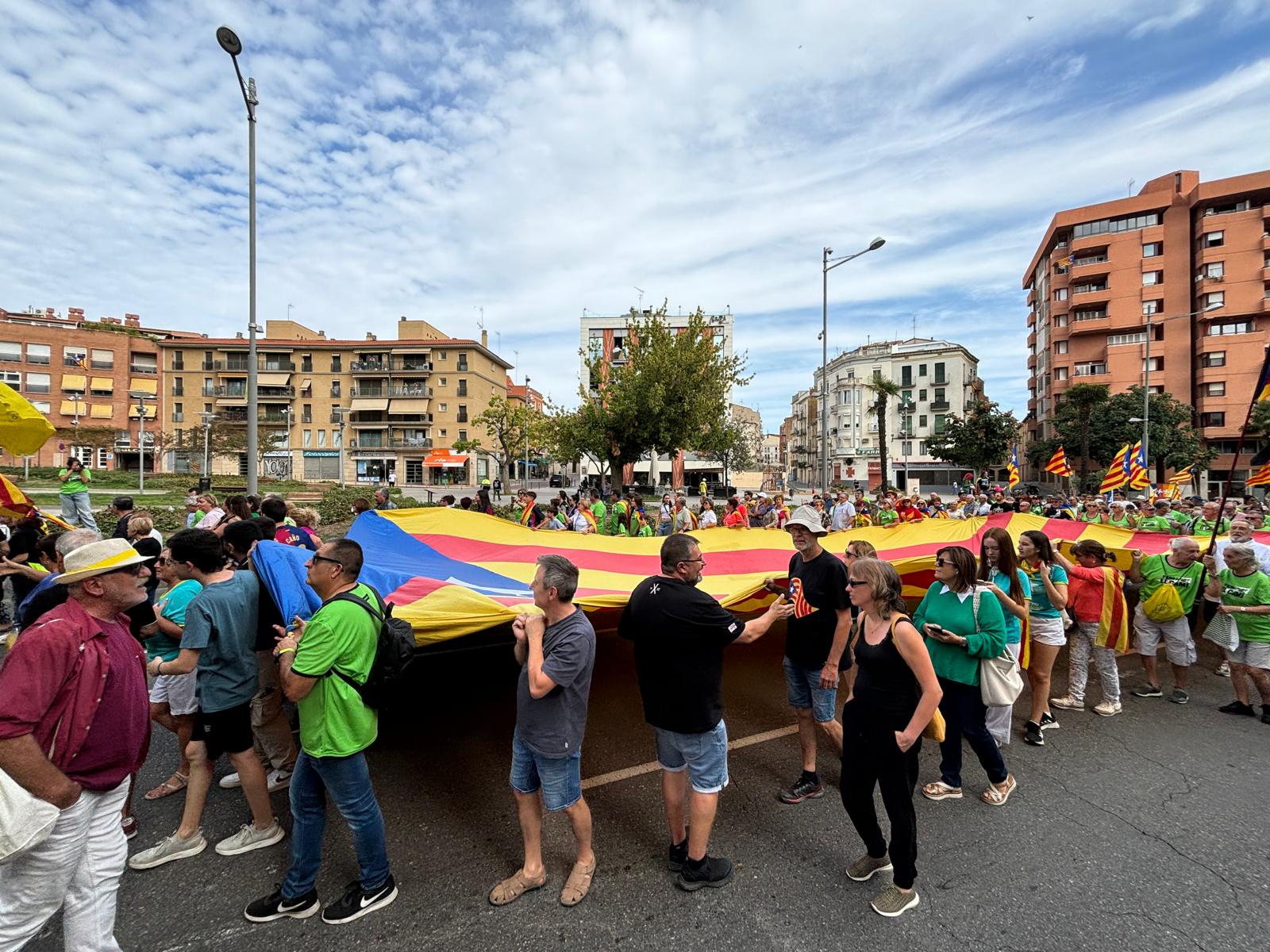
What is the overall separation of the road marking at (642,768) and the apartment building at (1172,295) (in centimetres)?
Result: 5096

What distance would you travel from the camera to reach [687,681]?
3.04m

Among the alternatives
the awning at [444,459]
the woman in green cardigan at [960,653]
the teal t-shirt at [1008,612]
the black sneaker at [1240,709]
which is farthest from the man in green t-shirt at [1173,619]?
the awning at [444,459]

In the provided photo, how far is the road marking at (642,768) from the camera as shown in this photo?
4.25 metres

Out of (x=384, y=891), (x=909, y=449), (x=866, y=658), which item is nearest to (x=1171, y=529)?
(x=866, y=658)

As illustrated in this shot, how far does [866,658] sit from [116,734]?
3.32 meters

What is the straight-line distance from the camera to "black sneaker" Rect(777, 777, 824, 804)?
3953mm

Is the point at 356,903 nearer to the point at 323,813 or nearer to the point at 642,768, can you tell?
the point at 323,813

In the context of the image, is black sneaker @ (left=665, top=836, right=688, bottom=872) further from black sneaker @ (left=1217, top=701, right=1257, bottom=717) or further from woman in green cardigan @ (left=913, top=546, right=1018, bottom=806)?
black sneaker @ (left=1217, top=701, right=1257, bottom=717)

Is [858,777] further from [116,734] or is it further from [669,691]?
[116,734]

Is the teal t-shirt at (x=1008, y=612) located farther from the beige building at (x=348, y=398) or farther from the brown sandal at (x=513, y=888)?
the beige building at (x=348, y=398)

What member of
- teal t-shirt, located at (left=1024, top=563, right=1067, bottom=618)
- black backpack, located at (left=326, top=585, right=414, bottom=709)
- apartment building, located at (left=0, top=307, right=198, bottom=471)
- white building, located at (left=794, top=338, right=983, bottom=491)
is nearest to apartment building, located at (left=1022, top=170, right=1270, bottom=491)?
Answer: white building, located at (left=794, top=338, right=983, bottom=491)

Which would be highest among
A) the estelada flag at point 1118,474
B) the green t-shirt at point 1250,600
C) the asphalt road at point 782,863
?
the estelada flag at point 1118,474

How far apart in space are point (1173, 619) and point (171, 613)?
27.0 ft

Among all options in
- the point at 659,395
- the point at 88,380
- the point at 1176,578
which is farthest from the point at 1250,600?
the point at 88,380
